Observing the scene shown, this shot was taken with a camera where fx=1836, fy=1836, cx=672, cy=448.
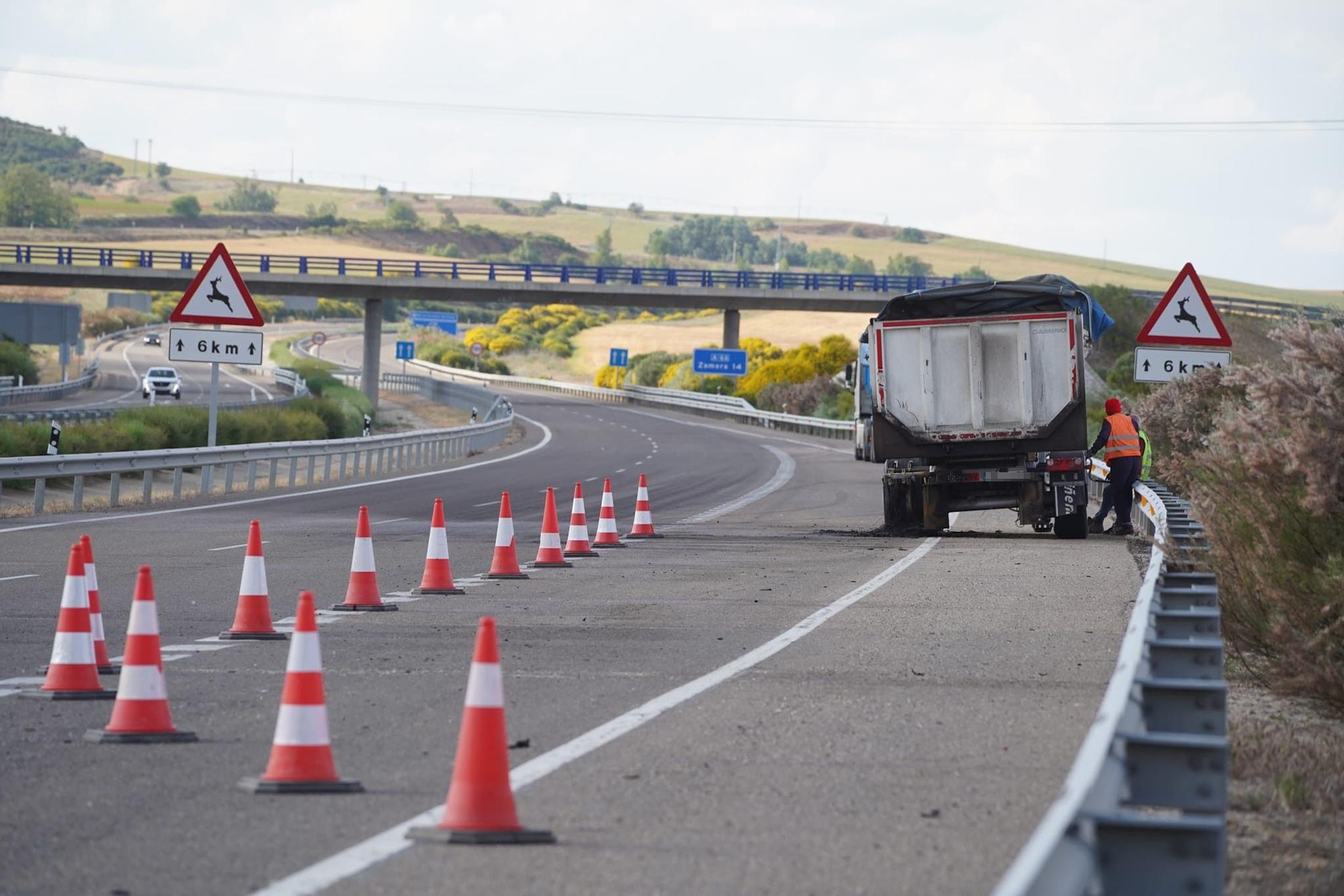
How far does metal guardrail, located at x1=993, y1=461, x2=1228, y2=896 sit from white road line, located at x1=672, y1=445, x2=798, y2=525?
1818 centimetres

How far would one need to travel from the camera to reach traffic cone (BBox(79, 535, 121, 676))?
9.73 meters

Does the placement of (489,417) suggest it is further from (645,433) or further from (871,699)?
(871,699)

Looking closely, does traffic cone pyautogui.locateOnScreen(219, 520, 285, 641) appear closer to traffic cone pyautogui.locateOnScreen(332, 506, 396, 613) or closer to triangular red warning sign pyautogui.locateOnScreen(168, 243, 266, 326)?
traffic cone pyautogui.locateOnScreen(332, 506, 396, 613)

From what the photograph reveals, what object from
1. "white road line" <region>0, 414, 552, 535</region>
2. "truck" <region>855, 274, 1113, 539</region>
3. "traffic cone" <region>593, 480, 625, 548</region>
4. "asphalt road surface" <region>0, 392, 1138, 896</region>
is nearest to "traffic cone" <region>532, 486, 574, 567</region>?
"asphalt road surface" <region>0, 392, 1138, 896</region>

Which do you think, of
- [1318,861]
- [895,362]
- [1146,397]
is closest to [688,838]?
[1318,861]

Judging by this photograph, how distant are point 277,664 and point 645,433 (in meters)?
55.7

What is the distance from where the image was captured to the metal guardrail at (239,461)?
2522cm

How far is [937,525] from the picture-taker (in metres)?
23.4

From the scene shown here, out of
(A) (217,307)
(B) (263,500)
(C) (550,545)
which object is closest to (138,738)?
(C) (550,545)

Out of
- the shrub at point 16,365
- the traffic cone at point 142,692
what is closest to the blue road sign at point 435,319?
the shrub at point 16,365

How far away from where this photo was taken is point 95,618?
33.9 ft

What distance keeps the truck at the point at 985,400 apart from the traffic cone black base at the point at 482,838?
15972 mm

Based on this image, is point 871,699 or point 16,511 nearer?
point 871,699

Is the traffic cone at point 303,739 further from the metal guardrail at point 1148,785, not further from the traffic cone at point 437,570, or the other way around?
the traffic cone at point 437,570
